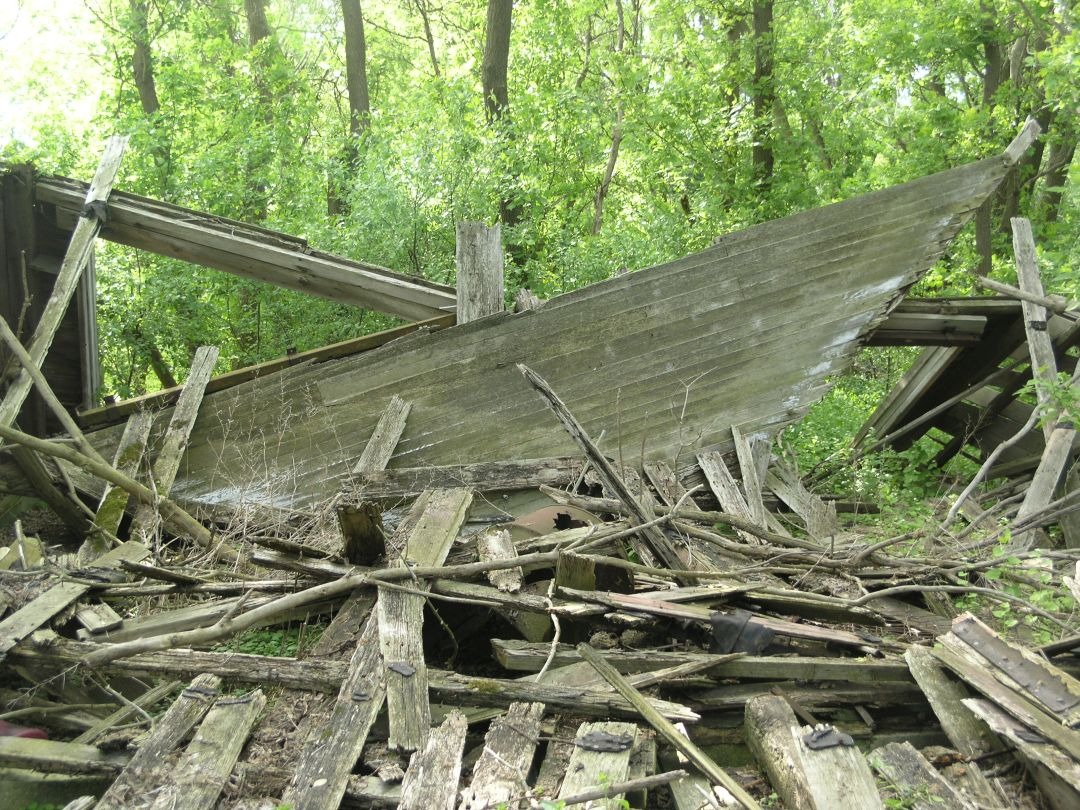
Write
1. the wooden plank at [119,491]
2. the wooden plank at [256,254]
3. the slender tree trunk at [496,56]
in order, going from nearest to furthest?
the wooden plank at [119,491] → the wooden plank at [256,254] → the slender tree trunk at [496,56]

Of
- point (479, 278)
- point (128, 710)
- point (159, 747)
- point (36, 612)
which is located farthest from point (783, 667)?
point (479, 278)

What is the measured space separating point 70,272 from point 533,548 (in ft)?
16.7

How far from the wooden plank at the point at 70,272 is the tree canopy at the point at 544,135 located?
3.12 meters

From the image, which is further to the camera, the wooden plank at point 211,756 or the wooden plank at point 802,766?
the wooden plank at point 211,756

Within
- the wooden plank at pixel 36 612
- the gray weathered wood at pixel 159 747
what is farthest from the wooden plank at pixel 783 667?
the wooden plank at pixel 36 612

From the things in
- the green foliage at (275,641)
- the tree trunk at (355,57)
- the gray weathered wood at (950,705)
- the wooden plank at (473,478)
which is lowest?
the gray weathered wood at (950,705)

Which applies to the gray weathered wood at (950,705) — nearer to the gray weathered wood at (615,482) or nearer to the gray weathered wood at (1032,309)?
the gray weathered wood at (615,482)

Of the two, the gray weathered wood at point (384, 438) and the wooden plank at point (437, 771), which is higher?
the gray weathered wood at point (384, 438)

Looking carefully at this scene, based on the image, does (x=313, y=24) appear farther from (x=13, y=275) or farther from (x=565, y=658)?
(x=565, y=658)

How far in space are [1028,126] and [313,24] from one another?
20.8m

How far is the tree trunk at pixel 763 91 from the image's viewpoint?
1459 cm

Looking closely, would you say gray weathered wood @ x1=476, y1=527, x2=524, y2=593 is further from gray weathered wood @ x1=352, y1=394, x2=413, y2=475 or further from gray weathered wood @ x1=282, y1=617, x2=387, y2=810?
gray weathered wood @ x1=352, y1=394, x2=413, y2=475

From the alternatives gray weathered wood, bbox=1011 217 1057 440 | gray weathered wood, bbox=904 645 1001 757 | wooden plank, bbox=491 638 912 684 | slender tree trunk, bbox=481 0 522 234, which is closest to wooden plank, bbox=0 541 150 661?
wooden plank, bbox=491 638 912 684

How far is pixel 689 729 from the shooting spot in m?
3.75
